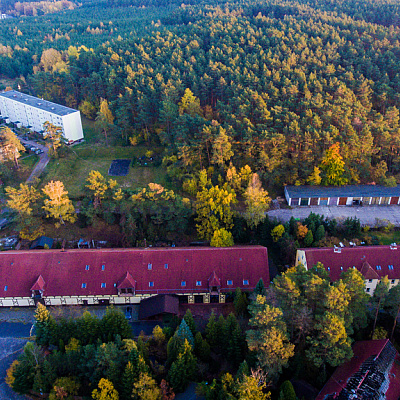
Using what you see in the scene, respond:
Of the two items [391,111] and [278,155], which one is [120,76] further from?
[391,111]

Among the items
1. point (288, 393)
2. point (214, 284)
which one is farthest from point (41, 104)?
point (288, 393)

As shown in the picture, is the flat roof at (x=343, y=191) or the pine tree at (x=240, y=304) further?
the flat roof at (x=343, y=191)

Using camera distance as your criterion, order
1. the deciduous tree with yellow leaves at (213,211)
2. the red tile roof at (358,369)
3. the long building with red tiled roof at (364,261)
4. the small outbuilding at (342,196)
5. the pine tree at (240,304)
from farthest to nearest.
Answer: the small outbuilding at (342,196), the deciduous tree with yellow leaves at (213,211), the long building with red tiled roof at (364,261), the pine tree at (240,304), the red tile roof at (358,369)

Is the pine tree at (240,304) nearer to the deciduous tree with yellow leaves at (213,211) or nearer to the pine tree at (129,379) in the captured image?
the deciduous tree with yellow leaves at (213,211)

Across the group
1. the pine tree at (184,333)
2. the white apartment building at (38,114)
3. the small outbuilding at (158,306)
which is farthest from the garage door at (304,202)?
the white apartment building at (38,114)

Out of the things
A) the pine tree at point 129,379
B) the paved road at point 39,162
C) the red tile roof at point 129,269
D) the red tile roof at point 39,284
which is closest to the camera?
the pine tree at point 129,379

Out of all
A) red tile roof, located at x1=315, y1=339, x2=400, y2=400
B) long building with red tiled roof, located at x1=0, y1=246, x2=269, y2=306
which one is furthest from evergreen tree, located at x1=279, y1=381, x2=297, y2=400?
long building with red tiled roof, located at x1=0, y1=246, x2=269, y2=306
